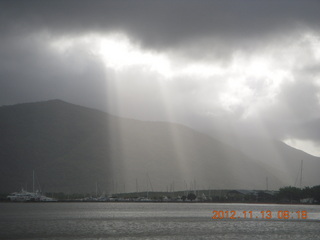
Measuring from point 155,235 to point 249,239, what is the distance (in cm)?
1392

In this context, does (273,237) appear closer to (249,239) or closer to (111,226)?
(249,239)

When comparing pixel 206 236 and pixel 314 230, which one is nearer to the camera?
pixel 206 236

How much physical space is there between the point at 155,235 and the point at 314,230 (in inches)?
1136

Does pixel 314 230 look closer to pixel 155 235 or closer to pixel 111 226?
pixel 155 235

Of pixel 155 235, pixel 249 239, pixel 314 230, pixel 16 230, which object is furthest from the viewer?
pixel 314 230

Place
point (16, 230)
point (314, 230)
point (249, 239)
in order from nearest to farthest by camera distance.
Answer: point (249, 239) < point (16, 230) < point (314, 230)

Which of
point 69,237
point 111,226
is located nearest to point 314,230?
point 111,226

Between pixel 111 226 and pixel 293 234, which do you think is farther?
pixel 111 226

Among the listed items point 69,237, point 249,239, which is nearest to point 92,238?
point 69,237

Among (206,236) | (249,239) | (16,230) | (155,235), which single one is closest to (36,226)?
(16,230)

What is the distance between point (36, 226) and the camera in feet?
293

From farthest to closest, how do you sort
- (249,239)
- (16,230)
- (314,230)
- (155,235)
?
(314,230) → (16,230) → (155,235) → (249,239)

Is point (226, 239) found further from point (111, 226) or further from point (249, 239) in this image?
point (111, 226)

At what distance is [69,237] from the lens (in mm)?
72250
